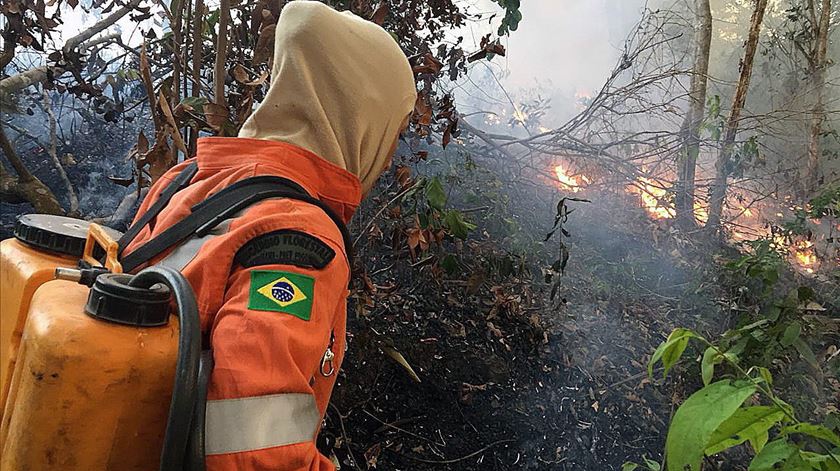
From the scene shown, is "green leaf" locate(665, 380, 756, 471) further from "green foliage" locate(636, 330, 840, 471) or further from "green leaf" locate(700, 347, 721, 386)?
"green leaf" locate(700, 347, 721, 386)

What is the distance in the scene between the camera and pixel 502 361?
3.13m

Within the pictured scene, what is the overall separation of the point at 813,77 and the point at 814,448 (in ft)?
19.6

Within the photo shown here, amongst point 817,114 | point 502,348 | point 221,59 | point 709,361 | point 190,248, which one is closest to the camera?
point 190,248

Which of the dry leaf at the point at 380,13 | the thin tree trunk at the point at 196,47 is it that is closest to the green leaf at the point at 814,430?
the dry leaf at the point at 380,13

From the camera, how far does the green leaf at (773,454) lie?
86cm

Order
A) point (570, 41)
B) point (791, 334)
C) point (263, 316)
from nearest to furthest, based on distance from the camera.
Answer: point (263, 316), point (791, 334), point (570, 41)

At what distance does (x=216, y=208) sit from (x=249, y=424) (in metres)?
0.41

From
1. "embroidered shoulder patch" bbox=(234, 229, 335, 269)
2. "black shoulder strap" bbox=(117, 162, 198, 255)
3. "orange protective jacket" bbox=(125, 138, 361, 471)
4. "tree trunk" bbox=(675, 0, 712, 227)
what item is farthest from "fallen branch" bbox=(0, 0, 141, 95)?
"tree trunk" bbox=(675, 0, 712, 227)

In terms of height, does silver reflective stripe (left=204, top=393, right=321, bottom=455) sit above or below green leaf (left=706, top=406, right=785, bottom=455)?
below

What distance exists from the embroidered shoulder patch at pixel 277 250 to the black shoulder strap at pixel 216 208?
4.1 inches

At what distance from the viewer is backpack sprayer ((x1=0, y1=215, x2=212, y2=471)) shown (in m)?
0.65

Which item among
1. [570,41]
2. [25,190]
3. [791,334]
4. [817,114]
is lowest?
[25,190]

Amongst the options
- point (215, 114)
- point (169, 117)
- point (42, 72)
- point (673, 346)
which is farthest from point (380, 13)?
point (42, 72)

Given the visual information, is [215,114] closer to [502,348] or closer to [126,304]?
[126,304]
